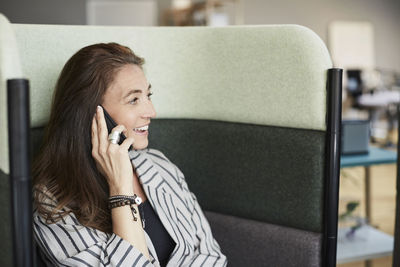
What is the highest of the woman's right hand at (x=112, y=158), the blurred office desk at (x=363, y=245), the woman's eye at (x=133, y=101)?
the woman's eye at (x=133, y=101)

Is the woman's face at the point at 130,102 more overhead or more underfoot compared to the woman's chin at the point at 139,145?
more overhead

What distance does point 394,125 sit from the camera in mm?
7672

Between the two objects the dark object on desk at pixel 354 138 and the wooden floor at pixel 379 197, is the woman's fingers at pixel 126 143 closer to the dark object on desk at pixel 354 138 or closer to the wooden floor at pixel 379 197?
the dark object on desk at pixel 354 138

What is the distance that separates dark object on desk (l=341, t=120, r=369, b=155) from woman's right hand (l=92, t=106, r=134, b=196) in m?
1.72

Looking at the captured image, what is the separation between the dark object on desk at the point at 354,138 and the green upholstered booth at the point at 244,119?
4.23 ft

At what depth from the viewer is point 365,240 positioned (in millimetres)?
2332

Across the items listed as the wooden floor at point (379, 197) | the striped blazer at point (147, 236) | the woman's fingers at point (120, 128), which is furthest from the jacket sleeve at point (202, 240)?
the wooden floor at point (379, 197)

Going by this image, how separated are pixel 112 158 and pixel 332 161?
64 centimetres

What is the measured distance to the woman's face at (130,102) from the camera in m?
1.30

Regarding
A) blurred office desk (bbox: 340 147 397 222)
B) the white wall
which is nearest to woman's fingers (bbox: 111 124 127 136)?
blurred office desk (bbox: 340 147 397 222)

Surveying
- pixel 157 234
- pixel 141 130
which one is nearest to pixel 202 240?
pixel 157 234

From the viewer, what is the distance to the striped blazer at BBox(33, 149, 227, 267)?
114cm

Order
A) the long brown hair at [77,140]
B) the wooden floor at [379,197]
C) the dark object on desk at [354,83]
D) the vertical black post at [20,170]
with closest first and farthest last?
1. the vertical black post at [20,170]
2. the long brown hair at [77,140]
3. the wooden floor at [379,197]
4. the dark object on desk at [354,83]

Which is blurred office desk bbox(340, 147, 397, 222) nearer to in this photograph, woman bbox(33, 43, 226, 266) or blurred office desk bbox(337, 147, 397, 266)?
blurred office desk bbox(337, 147, 397, 266)
